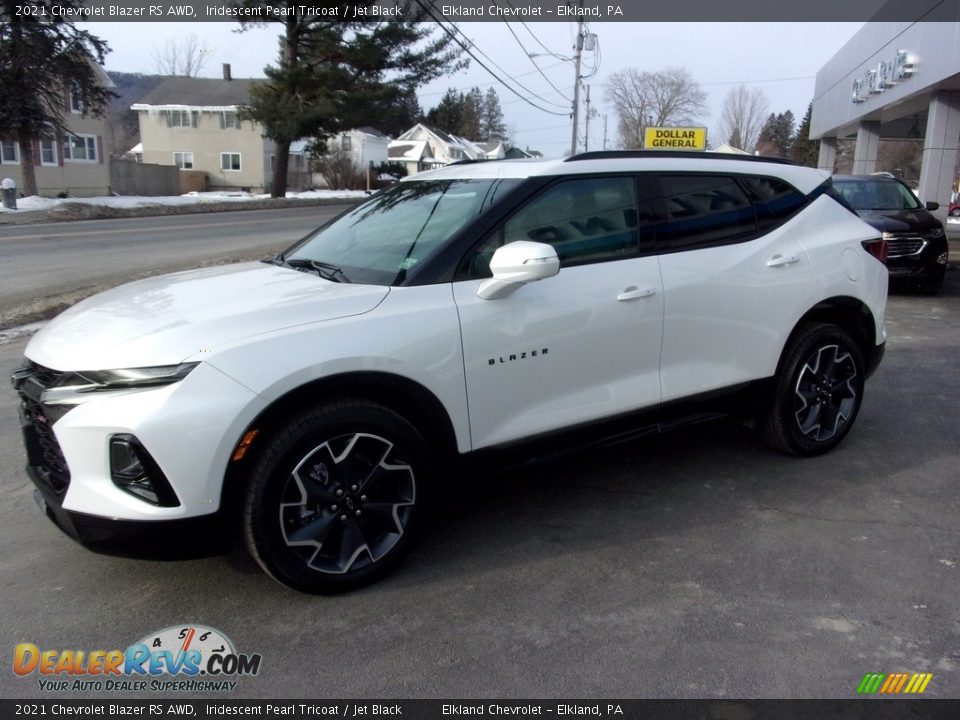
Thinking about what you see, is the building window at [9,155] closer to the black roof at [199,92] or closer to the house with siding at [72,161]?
the house with siding at [72,161]

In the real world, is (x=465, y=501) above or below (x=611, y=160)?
below

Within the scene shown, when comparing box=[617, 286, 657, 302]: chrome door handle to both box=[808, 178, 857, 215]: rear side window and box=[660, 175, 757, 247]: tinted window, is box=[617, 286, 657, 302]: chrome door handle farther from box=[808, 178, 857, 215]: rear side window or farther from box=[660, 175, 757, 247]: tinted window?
box=[808, 178, 857, 215]: rear side window

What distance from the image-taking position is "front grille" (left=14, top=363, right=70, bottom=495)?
2.95 meters

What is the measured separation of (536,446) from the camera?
3643mm

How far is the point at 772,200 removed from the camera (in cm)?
457

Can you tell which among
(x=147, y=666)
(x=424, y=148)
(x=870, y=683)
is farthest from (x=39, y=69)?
(x=424, y=148)

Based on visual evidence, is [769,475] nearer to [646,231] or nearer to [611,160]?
[646,231]

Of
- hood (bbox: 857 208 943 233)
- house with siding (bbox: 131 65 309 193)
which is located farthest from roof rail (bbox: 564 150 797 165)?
house with siding (bbox: 131 65 309 193)

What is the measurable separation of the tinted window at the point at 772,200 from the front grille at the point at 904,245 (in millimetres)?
7856

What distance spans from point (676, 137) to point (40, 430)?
78.2 ft

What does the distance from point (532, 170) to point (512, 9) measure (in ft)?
64.6

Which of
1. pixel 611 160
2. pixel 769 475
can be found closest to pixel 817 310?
pixel 769 475

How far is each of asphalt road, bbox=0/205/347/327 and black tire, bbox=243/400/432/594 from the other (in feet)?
23.8

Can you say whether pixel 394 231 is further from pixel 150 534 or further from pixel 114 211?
pixel 114 211
